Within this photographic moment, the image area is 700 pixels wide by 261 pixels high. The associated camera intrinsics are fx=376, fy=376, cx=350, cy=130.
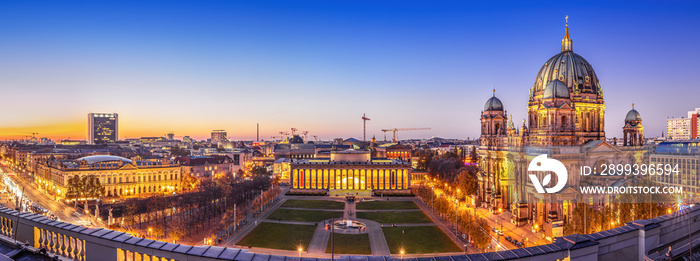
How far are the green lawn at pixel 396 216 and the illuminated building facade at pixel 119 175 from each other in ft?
213

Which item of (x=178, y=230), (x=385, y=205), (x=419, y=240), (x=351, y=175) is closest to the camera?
(x=178, y=230)

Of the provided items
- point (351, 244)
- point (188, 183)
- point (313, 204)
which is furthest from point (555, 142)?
point (188, 183)

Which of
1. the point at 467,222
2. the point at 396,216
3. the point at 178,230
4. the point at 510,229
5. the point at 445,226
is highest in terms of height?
the point at 467,222

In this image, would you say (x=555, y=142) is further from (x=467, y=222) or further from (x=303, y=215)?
(x=303, y=215)

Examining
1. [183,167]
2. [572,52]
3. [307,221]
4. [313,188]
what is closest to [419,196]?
[313,188]

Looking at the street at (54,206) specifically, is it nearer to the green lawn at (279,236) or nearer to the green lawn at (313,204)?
the green lawn at (279,236)

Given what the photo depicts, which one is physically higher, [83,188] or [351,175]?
[83,188]

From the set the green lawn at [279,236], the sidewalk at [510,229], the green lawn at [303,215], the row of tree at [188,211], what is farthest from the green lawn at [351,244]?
the sidewalk at [510,229]

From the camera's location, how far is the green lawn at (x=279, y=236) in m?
56.2

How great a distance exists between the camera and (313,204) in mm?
95375

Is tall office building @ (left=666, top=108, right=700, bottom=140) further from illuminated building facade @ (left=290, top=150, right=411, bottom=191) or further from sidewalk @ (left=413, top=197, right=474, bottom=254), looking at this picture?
sidewalk @ (left=413, top=197, right=474, bottom=254)

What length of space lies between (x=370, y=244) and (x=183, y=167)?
93.5 meters

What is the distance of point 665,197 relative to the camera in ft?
185

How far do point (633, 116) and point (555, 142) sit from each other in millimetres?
24161
